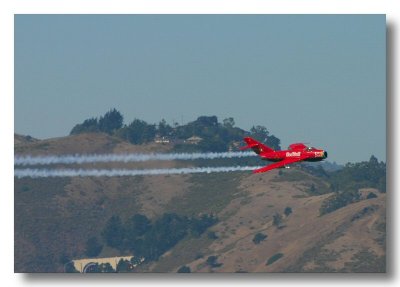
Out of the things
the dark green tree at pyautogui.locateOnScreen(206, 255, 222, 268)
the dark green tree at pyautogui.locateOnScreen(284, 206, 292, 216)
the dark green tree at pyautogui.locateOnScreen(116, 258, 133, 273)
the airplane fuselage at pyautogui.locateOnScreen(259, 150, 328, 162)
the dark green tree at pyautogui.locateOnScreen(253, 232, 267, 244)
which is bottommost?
Result: the dark green tree at pyautogui.locateOnScreen(116, 258, 133, 273)

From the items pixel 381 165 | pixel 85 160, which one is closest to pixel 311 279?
pixel 85 160

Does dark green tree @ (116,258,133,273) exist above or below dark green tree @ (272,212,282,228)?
below

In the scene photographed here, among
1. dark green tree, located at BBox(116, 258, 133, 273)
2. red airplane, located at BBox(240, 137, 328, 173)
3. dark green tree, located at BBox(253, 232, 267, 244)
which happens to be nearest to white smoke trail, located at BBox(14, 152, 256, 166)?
red airplane, located at BBox(240, 137, 328, 173)

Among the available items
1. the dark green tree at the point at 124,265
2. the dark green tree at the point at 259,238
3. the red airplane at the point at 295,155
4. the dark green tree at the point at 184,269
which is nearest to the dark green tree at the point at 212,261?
the dark green tree at the point at 184,269

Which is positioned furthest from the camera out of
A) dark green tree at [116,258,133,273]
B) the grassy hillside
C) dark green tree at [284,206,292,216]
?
dark green tree at [284,206,292,216]

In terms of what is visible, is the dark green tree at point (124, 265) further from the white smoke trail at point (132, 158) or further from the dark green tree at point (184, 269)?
the white smoke trail at point (132, 158)

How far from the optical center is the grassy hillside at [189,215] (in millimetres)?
168375

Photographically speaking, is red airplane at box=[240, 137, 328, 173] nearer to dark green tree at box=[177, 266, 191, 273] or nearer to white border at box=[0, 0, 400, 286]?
white border at box=[0, 0, 400, 286]

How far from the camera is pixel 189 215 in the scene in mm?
195500

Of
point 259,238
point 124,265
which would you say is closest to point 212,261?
point 259,238

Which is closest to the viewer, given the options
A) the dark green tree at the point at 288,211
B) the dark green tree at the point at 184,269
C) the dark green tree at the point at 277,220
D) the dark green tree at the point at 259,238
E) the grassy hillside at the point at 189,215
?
the grassy hillside at the point at 189,215

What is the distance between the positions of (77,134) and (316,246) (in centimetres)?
4066

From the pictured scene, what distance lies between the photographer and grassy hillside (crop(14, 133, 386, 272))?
552 ft
